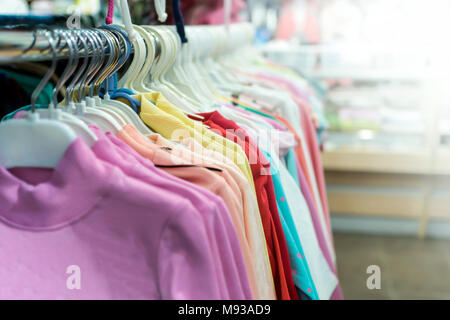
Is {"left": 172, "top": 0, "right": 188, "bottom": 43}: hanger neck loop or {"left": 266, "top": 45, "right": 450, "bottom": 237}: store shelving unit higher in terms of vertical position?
{"left": 172, "top": 0, "right": 188, "bottom": 43}: hanger neck loop

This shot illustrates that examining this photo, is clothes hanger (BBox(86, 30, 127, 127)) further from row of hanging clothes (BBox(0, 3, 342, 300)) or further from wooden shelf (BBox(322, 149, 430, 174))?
wooden shelf (BBox(322, 149, 430, 174))

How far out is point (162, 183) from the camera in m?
0.74

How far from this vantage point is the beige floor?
269cm

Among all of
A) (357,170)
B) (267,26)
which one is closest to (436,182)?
(357,170)

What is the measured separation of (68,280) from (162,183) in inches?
7.7

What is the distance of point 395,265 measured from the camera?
9.84 ft

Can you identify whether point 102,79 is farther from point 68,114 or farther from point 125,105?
point 68,114

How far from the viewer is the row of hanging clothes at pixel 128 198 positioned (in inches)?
28.4

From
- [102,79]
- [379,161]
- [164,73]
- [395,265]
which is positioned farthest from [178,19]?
[379,161]

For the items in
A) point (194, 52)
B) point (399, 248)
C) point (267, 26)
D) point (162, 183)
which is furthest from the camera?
point (267, 26)

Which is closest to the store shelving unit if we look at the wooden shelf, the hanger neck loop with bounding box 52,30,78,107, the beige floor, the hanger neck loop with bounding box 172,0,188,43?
the wooden shelf

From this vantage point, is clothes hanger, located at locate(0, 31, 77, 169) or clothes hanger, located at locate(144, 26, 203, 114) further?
clothes hanger, located at locate(144, 26, 203, 114)

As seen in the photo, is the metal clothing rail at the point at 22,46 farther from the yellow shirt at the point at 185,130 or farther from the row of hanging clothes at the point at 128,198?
the yellow shirt at the point at 185,130
